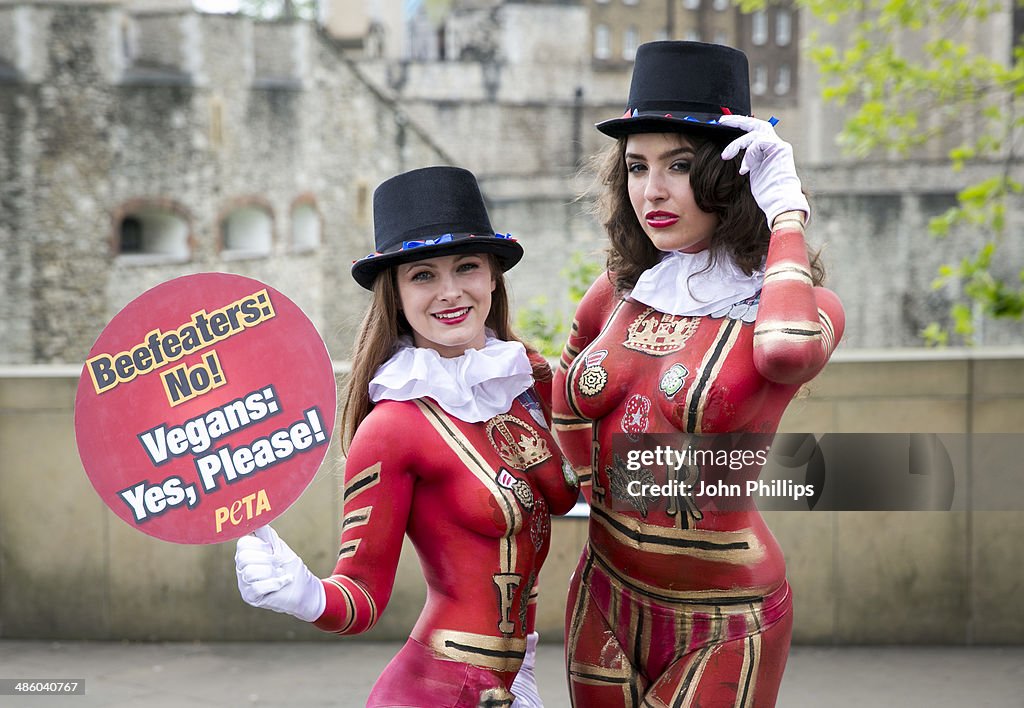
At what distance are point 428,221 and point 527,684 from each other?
1081mm

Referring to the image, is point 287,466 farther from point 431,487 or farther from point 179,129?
point 179,129

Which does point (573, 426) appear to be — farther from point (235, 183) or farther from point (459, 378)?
point (235, 183)

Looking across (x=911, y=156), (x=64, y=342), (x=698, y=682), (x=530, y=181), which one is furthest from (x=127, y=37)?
(x=698, y=682)

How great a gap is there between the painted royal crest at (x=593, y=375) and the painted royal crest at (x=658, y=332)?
68 millimetres

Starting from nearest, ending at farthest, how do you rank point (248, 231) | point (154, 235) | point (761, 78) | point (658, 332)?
point (658, 332)
point (154, 235)
point (248, 231)
point (761, 78)

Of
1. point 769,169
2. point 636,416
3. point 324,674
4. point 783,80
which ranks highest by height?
point 783,80

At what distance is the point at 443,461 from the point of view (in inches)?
97.6

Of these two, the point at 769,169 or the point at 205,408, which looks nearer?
the point at 205,408

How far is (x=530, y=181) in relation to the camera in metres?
27.9

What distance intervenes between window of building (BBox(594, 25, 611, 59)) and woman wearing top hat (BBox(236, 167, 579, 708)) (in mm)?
41388

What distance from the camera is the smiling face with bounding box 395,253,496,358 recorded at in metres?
2.56

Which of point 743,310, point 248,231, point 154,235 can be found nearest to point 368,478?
point 743,310

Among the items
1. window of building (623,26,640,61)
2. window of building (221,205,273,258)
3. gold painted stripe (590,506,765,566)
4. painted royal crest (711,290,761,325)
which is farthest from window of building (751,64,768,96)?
gold painted stripe (590,506,765,566)
